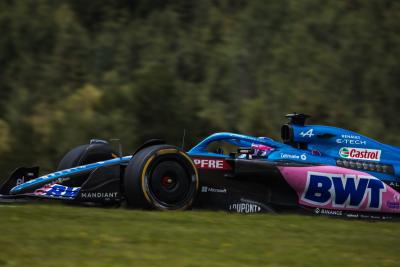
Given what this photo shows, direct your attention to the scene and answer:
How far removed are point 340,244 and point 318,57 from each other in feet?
75.1

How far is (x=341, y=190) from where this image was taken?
29.2 feet

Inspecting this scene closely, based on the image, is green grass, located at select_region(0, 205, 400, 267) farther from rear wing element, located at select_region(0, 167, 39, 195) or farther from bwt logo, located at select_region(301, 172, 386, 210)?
rear wing element, located at select_region(0, 167, 39, 195)

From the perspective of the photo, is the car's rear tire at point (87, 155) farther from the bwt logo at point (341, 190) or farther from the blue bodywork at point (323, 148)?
the bwt logo at point (341, 190)

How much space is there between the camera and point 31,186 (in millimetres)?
8453

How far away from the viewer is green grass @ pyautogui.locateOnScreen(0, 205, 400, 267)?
5550 mm

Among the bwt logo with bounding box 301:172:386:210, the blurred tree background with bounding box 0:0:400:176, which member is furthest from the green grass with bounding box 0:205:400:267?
the blurred tree background with bounding box 0:0:400:176

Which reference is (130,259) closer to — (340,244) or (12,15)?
(340,244)

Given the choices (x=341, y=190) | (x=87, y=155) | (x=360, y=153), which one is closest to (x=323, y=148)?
(x=360, y=153)

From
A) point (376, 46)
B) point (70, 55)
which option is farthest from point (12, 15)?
point (376, 46)

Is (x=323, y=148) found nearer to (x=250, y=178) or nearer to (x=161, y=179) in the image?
(x=250, y=178)

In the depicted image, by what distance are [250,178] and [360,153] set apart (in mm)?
1667

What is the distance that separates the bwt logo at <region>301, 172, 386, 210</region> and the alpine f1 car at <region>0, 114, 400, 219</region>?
0.01m

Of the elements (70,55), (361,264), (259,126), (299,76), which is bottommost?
(361,264)

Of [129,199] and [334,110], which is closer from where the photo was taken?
[129,199]
